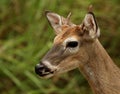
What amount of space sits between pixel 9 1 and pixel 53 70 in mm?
4187

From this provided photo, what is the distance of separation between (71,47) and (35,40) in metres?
3.47

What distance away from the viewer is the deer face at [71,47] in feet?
16.9

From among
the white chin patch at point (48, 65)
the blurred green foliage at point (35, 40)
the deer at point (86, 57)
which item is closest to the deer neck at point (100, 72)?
the deer at point (86, 57)

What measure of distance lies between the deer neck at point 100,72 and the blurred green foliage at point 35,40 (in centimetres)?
269

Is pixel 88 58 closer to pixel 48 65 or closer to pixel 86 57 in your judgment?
pixel 86 57

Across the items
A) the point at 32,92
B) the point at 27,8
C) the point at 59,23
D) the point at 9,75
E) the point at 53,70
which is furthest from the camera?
Result: the point at 27,8

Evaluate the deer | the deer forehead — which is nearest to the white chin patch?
the deer

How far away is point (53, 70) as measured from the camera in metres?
5.12

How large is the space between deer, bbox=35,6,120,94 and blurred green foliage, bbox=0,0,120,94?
8.86ft

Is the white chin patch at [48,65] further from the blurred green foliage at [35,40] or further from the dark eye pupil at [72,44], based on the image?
the blurred green foliage at [35,40]

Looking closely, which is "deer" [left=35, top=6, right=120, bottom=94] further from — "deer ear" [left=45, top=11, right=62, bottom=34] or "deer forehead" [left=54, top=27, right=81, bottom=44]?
"deer ear" [left=45, top=11, right=62, bottom=34]

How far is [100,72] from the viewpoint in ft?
17.5

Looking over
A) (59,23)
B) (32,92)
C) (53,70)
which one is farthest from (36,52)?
(53,70)

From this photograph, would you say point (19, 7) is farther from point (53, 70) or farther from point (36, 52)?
point (53, 70)
